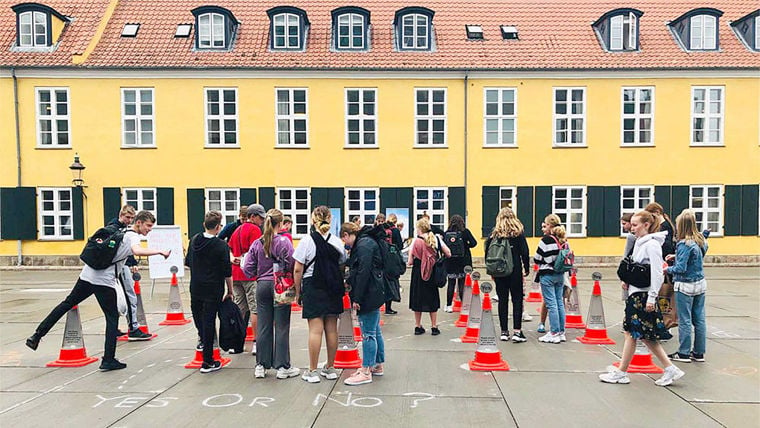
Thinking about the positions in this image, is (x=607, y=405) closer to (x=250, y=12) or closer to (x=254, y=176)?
(x=254, y=176)

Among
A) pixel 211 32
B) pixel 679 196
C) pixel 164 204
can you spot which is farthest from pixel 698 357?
pixel 211 32

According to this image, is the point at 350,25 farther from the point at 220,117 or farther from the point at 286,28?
the point at 220,117

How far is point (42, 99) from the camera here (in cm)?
1975

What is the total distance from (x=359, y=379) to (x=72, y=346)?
149 inches

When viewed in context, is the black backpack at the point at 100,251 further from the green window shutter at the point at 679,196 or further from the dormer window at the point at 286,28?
the green window shutter at the point at 679,196

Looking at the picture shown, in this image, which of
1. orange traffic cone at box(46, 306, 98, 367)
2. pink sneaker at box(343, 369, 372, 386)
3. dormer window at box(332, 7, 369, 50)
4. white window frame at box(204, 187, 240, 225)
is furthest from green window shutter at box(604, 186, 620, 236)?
orange traffic cone at box(46, 306, 98, 367)

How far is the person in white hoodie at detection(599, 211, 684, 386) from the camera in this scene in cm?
561

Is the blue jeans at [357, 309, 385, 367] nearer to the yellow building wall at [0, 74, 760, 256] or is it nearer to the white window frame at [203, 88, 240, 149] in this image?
the yellow building wall at [0, 74, 760, 256]

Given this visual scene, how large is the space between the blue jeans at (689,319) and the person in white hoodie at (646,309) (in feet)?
3.81

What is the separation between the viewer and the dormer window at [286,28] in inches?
810

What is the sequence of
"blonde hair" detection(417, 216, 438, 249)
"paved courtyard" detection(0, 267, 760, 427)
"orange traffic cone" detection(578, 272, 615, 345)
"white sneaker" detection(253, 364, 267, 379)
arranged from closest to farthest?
"paved courtyard" detection(0, 267, 760, 427), "white sneaker" detection(253, 364, 267, 379), "orange traffic cone" detection(578, 272, 615, 345), "blonde hair" detection(417, 216, 438, 249)

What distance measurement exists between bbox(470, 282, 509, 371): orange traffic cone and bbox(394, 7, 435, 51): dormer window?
1608 cm

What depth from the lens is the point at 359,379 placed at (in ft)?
19.4

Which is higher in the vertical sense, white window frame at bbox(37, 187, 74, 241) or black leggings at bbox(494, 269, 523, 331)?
white window frame at bbox(37, 187, 74, 241)
